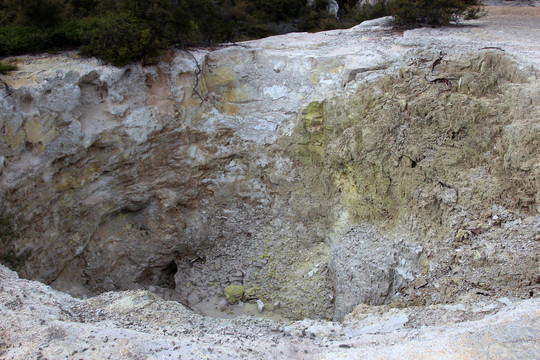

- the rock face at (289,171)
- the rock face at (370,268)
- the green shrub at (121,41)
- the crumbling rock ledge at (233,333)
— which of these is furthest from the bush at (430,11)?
the crumbling rock ledge at (233,333)

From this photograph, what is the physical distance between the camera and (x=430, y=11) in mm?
10680

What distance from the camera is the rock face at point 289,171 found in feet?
23.2

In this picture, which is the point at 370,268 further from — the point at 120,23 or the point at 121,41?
the point at 120,23

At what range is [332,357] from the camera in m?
4.43

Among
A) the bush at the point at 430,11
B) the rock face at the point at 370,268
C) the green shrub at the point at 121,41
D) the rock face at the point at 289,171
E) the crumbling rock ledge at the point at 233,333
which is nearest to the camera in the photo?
the crumbling rock ledge at the point at 233,333

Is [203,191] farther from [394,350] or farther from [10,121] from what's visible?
[394,350]

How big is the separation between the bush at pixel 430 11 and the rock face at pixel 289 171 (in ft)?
1.84

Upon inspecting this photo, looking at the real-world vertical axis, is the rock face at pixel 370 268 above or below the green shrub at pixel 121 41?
below

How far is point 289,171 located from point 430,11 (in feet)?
18.3

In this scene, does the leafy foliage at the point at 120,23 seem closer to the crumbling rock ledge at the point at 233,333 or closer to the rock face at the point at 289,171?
the rock face at the point at 289,171

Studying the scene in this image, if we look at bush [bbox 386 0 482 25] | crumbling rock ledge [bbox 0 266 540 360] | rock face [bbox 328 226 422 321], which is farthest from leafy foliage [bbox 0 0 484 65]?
rock face [bbox 328 226 422 321]

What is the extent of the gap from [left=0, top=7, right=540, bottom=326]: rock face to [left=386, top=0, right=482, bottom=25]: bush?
1.84 feet

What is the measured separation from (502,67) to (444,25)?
3.83 m

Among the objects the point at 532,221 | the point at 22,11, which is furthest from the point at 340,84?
the point at 22,11
